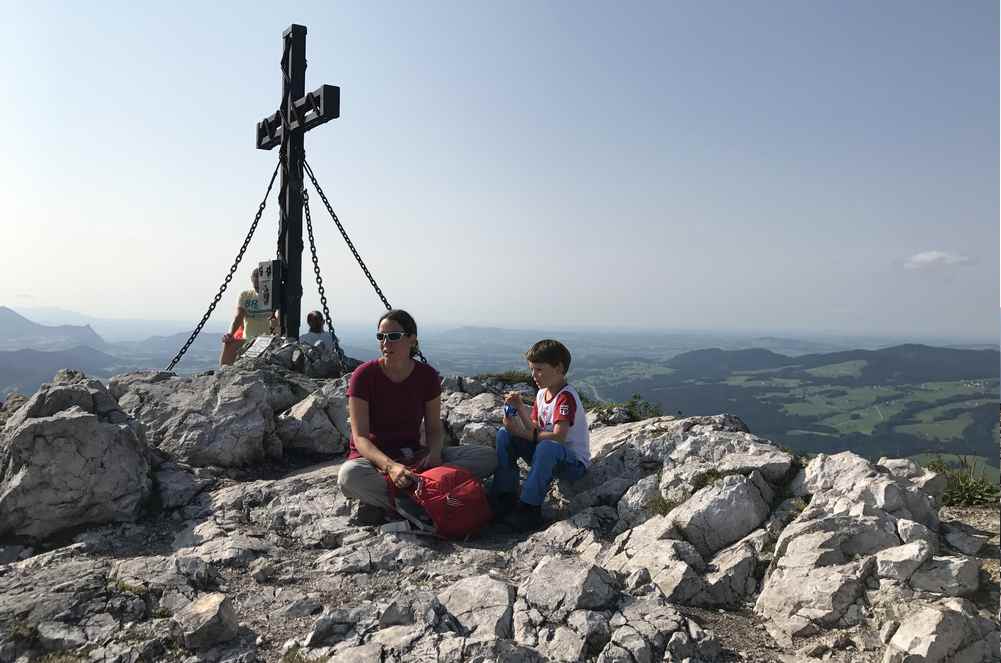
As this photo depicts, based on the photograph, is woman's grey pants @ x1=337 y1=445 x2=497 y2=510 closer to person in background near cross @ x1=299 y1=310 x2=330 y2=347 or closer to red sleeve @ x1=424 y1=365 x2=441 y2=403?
red sleeve @ x1=424 y1=365 x2=441 y2=403

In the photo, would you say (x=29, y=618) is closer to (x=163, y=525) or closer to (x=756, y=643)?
(x=163, y=525)

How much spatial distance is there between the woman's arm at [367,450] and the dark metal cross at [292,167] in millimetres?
6970

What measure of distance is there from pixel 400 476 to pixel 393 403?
104 cm

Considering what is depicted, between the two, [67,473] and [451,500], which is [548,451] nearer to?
[451,500]

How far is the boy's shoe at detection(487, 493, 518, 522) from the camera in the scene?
6.58 m

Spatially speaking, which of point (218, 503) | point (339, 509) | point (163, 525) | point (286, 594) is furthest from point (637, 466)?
point (163, 525)

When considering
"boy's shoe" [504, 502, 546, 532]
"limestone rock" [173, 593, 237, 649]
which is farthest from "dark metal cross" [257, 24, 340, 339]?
"limestone rock" [173, 593, 237, 649]

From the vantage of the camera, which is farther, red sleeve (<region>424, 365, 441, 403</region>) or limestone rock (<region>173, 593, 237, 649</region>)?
red sleeve (<region>424, 365, 441, 403</region>)

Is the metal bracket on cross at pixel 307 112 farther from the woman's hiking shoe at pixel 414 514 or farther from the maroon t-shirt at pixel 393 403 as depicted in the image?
the woman's hiking shoe at pixel 414 514

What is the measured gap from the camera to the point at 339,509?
21.9 feet

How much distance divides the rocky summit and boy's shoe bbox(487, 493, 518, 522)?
0.62 feet

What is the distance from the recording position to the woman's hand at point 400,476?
227 inches

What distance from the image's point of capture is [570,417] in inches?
250

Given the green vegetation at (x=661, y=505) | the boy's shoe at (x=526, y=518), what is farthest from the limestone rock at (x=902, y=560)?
the boy's shoe at (x=526, y=518)
